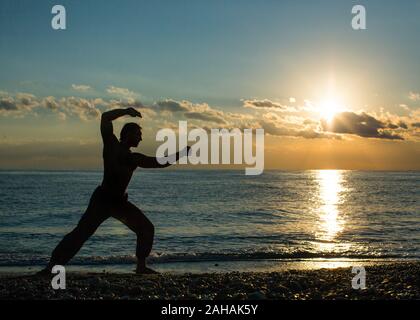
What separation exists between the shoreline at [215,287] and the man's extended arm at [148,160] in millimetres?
2086

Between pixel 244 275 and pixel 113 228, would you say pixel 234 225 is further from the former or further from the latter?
pixel 244 275

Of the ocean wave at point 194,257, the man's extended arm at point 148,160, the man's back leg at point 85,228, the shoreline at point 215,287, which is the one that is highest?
the man's extended arm at point 148,160

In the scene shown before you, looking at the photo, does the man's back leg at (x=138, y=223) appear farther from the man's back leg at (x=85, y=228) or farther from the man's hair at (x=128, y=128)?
the man's hair at (x=128, y=128)

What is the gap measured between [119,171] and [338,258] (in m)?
9.32

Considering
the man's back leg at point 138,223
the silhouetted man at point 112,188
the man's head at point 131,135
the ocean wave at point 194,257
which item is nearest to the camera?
the silhouetted man at point 112,188

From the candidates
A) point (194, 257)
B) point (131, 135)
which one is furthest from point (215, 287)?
point (194, 257)

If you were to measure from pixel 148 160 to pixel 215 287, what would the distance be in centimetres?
257

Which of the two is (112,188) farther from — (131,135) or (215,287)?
(215,287)

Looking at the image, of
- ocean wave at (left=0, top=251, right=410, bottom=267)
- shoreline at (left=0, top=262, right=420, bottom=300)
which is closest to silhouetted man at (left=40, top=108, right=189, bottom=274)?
shoreline at (left=0, top=262, right=420, bottom=300)

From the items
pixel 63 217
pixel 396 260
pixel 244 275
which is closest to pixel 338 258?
pixel 396 260

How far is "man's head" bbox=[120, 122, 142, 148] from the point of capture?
27.5ft

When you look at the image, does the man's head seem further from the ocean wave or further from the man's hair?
the ocean wave

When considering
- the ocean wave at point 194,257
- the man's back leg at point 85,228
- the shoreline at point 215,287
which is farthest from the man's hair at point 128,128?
the ocean wave at point 194,257

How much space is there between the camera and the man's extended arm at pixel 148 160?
312 inches
